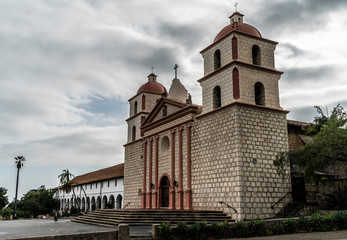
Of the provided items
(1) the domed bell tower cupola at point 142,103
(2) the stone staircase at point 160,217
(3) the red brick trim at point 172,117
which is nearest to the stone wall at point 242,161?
(2) the stone staircase at point 160,217

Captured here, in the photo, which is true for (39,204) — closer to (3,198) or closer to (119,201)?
(3,198)

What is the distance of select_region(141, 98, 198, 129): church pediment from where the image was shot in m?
22.3

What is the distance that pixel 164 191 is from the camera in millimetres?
24250

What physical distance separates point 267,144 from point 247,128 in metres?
1.48

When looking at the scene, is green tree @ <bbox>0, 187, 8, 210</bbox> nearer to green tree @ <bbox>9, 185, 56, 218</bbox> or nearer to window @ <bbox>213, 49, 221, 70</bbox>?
green tree @ <bbox>9, 185, 56, 218</bbox>

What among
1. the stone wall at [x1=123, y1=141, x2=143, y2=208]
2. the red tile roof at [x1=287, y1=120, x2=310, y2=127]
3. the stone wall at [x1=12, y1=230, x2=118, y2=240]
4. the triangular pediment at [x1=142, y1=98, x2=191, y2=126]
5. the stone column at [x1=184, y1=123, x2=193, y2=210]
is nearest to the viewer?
the stone wall at [x1=12, y1=230, x2=118, y2=240]

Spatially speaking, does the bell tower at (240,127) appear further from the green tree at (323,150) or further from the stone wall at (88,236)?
the stone wall at (88,236)

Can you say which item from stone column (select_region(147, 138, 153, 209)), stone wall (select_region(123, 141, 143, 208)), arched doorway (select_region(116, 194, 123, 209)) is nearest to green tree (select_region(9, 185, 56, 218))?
arched doorway (select_region(116, 194, 123, 209))

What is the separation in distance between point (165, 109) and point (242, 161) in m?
9.29

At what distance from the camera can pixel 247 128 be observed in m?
18.2

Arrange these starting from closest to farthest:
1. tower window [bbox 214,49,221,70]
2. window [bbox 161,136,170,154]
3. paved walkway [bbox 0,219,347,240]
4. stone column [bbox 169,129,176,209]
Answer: paved walkway [bbox 0,219,347,240]
tower window [bbox 214,49,221,70]
stone column [bbox 169,129,176,209]
window [bbox 161,136,170,154]

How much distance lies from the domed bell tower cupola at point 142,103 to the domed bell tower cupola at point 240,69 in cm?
953

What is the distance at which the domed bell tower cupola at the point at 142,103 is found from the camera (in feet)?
97.3

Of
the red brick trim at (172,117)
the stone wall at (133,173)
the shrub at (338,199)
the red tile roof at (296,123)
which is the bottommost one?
the shrub at (338,199)
